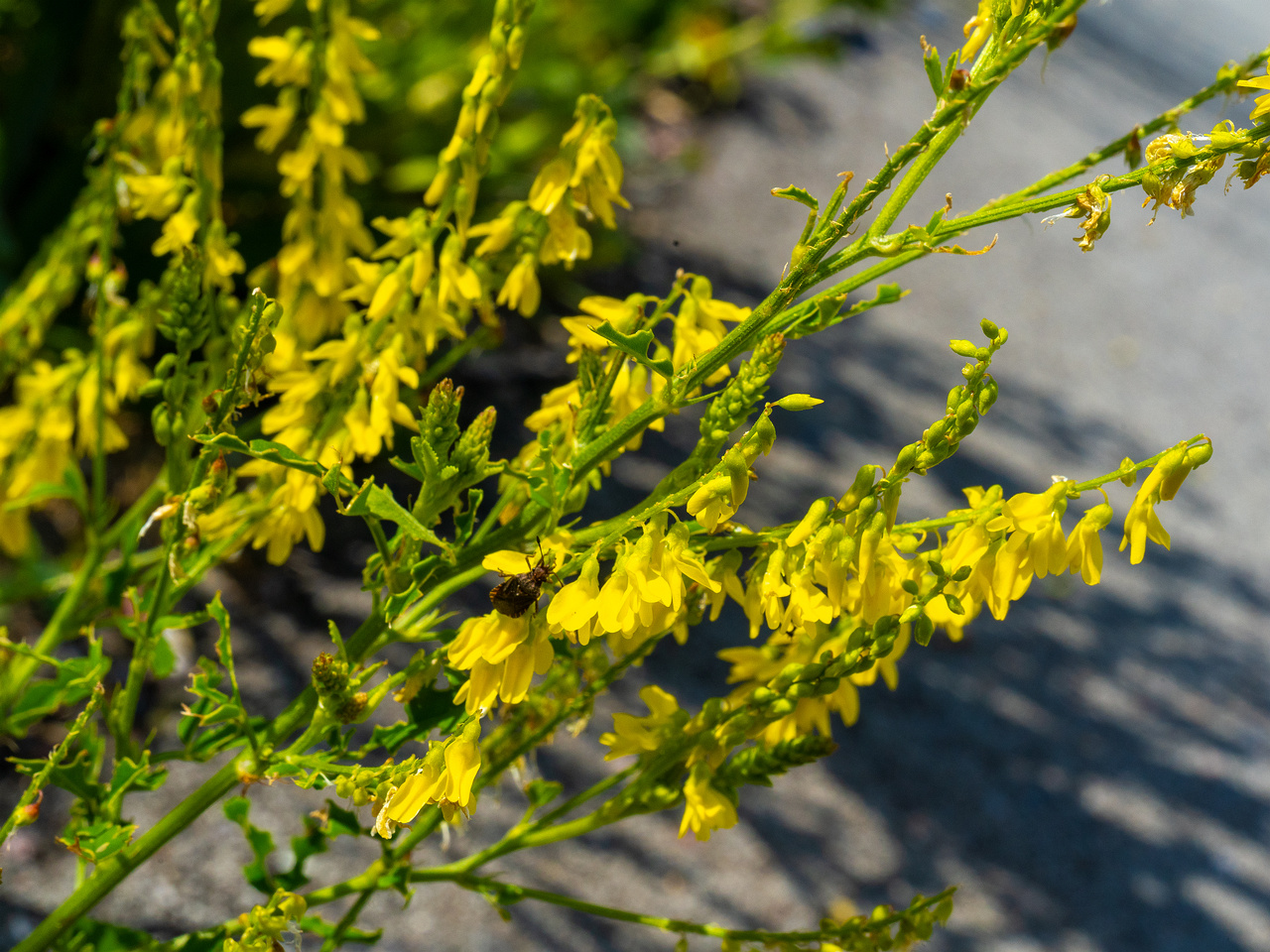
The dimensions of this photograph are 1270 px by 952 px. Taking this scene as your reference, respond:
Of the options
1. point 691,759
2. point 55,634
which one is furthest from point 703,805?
point 55,634

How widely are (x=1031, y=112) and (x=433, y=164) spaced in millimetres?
5307

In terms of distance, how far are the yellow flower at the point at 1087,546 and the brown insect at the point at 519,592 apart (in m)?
0.38

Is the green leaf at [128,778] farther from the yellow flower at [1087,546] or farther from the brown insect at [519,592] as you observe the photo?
the yellow flower at [1087,546]

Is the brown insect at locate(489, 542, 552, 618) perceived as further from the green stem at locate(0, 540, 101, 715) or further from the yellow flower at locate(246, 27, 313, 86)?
the yellow flower at locate(246, 27, 313, 86)

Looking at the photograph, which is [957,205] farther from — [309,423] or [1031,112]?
[309,423]

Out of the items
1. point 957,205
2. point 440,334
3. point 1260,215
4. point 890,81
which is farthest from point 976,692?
point 1260,215

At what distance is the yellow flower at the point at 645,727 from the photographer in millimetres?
967

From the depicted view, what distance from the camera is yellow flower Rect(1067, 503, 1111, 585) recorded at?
0.77 m

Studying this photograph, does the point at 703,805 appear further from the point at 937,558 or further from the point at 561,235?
the point at 561,235

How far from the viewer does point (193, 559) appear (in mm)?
1031

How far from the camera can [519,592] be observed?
747 millimetres

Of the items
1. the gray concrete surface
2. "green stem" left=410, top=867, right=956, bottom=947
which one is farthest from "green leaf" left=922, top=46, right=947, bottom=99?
the gray concrete surface

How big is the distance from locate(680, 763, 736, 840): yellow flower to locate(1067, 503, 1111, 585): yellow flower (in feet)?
1.15

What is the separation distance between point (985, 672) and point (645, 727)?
242cm
